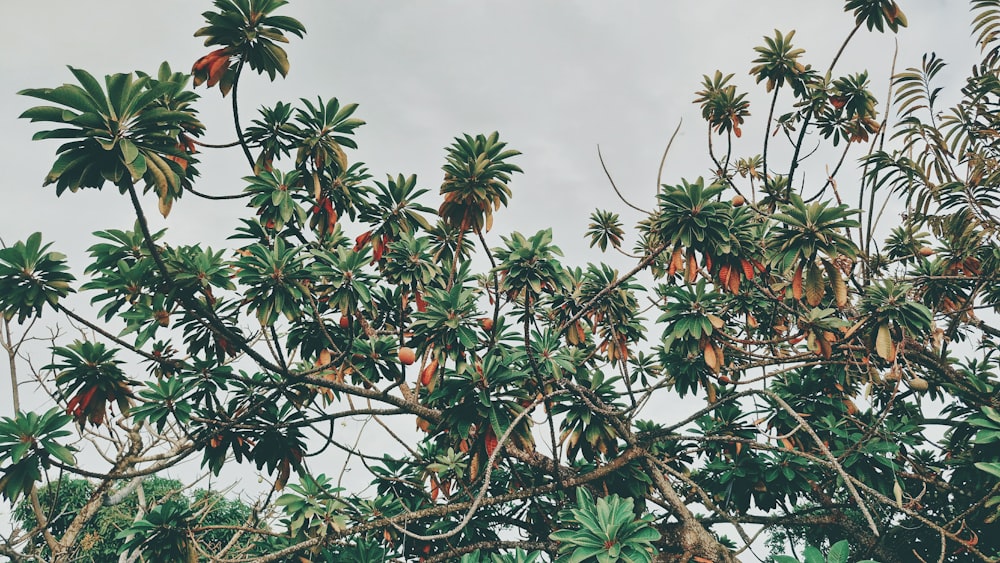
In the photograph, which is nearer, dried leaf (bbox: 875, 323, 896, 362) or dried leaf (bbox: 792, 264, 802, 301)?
dried leaf (bbox: 792, 264, 802, 301)

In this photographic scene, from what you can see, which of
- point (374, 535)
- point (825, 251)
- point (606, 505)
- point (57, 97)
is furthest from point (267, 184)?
point (825, 251)

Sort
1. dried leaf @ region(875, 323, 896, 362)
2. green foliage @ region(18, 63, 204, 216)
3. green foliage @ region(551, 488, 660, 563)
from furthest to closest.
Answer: dried leaf @ region(875, 323, 896, 362) → green foliage @ region(551, 488, 660, 563) → green foliage @ region(18, 63, 204, 216)

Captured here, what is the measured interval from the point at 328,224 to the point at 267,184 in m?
0.68

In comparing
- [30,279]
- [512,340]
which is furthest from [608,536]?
[30,279]

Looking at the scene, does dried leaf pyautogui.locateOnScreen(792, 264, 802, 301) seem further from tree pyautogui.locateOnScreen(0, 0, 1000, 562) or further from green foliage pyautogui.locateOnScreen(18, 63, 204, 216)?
green foliage pyautogui.locateOnScreen(18, 63, 204, 216)

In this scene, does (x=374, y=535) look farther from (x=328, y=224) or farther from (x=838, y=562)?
(x=838, y=562)

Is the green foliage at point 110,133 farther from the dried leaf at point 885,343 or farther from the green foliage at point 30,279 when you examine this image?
the dried leaf at point 885,343

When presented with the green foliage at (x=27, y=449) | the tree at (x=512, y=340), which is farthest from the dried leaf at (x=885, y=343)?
the green foliage at (x=27, y=449)

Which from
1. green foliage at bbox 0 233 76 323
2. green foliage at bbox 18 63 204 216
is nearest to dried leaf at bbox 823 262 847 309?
green foliage at bbox 18 63 204 216

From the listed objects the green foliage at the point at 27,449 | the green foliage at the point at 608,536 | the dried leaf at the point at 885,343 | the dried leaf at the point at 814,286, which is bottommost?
the green foliage at the point at 608,536

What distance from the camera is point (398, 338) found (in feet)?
19.0

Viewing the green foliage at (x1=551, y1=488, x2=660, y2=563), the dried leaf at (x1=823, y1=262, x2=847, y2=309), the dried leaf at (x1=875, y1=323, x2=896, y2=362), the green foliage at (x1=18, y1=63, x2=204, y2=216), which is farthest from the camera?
the dried leaf at (x1=875, y1=323, x2=896, y2=362)

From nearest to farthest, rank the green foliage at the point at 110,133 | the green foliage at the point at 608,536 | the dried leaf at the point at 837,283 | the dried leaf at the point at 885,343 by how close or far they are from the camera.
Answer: the green foliage at the point at 110,133, the green foliage at the point at 608,536, the dried leaf at the point at 837,283, the dried leaf at the point at 885,343

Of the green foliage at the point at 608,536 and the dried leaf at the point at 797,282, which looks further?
the dried leaf at the point at 797,282
